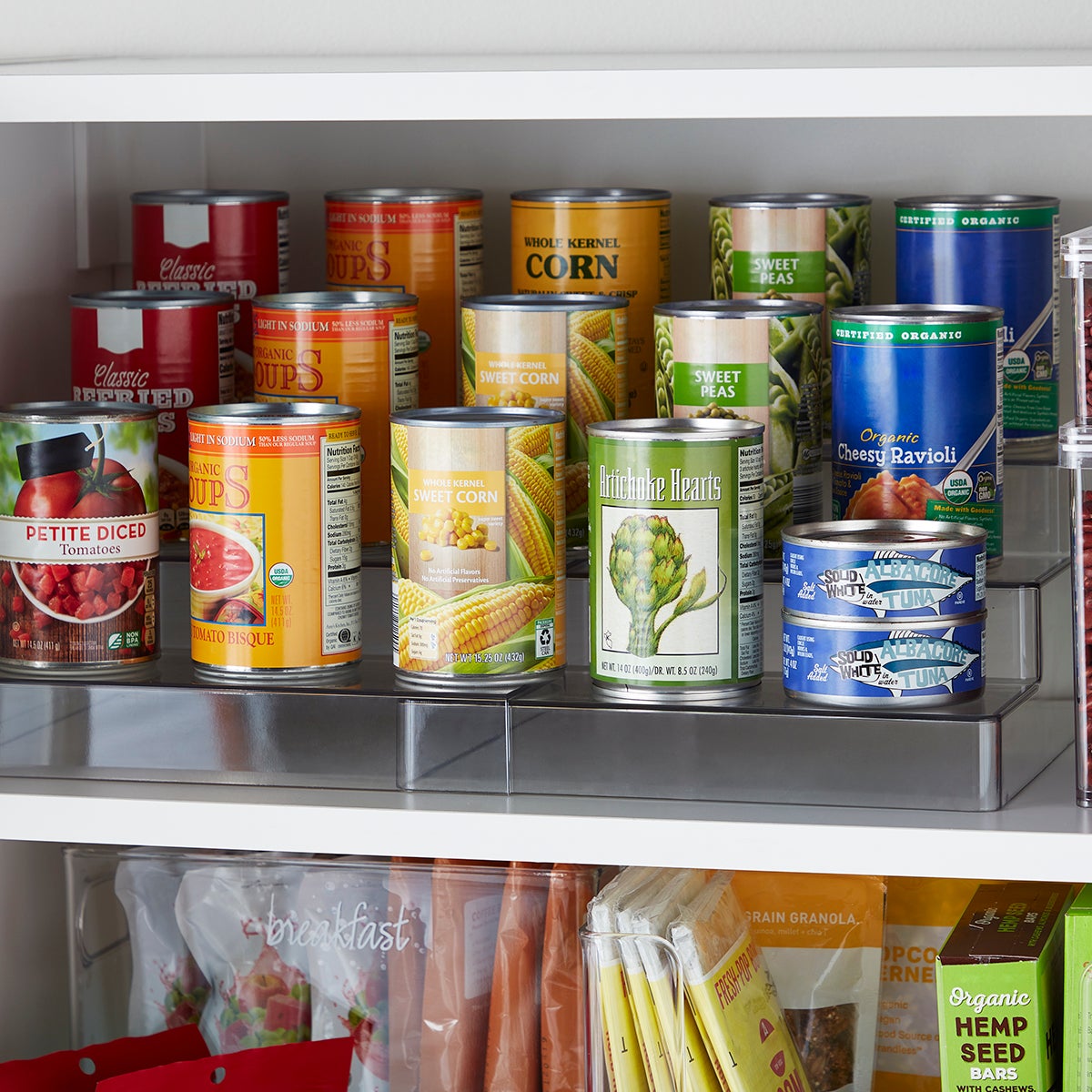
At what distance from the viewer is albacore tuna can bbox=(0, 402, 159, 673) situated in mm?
996

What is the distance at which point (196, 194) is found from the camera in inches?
47.6

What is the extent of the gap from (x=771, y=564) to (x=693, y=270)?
0.33 meters

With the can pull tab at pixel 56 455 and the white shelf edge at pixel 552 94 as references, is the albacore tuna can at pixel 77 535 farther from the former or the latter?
the white shelf edge at pixel 552 94

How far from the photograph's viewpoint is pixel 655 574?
93 cm

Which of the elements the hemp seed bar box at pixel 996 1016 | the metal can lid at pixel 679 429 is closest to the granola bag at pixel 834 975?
the hemp seed bar box at pixel 996 1016

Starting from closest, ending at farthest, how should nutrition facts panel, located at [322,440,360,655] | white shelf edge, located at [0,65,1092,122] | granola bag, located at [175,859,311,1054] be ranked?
white shelf edge, located at [0,65,1092,122]
nutrition facts panel, located at [322,440,360,655]
granola bag, located at [175,859,311,1054]

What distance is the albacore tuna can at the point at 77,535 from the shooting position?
996mm

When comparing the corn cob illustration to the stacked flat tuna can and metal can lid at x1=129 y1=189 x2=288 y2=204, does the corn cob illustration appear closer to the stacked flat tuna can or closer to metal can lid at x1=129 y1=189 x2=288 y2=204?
the stacked flat tuna can

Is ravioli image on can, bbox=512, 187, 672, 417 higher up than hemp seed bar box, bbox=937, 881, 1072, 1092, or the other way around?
ravioli image on can, bbox=512, 187, 672, 417

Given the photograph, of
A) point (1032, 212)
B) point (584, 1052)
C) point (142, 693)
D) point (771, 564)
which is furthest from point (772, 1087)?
point (1032, 212)

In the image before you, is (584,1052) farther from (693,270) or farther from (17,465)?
(693,270)

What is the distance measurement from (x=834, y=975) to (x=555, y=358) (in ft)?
1.37

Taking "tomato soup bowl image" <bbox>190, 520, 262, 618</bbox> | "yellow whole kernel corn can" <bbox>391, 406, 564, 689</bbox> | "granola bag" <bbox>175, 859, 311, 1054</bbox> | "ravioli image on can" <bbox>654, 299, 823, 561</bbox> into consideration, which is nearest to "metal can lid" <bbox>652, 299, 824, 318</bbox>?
"ravioli image on can" <bbox>654, 299, 823, 561</bbox>

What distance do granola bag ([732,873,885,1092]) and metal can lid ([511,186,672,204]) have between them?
0.45m
